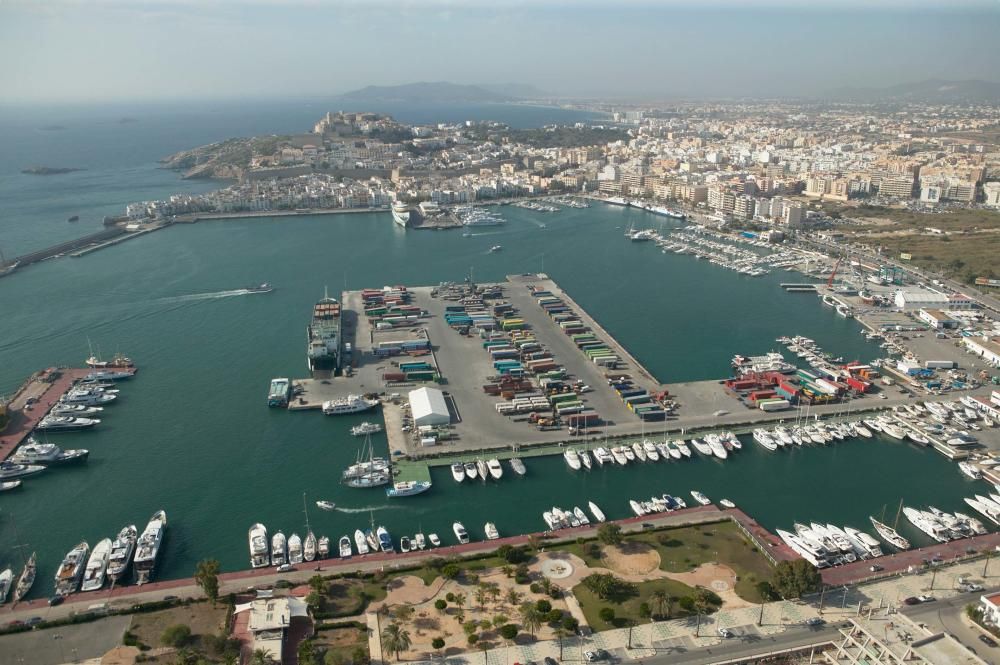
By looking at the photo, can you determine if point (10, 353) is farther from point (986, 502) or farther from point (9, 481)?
point (986, 502)

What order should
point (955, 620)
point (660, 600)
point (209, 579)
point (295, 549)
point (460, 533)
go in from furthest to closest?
point (460, 533) < point (295, 549) < point (209, 579) < point (660, 600) < point (955, 620)

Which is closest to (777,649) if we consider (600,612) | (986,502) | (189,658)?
(600,612)

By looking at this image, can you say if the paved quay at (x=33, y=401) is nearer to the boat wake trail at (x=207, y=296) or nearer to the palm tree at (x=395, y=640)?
the boat wake trail at (x=207, y=296)

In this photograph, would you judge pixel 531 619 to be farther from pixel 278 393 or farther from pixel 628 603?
pixel 278 393

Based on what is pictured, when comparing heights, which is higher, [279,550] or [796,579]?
[796,579]

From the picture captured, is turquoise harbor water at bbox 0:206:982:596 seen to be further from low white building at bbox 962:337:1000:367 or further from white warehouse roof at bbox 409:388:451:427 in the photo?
low white building at bbox 962:337:1000:367

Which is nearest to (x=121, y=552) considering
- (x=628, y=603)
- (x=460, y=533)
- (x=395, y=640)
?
(x=395, y=640)

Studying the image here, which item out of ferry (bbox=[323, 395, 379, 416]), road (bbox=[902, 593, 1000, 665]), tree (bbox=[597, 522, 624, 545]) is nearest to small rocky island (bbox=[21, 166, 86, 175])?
ferry (bbox=[323, 395, 379, 416])
